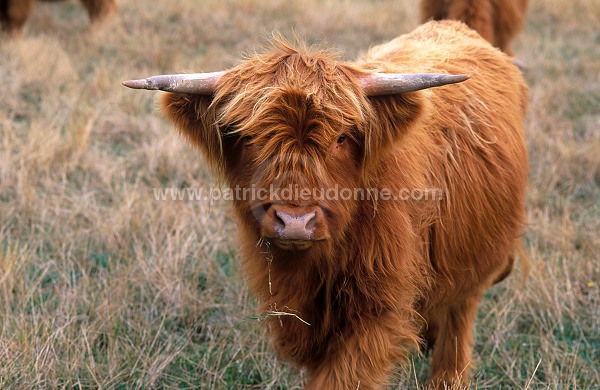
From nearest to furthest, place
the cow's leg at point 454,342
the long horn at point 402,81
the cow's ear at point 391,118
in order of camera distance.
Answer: the long horn at point 402,81 → the cow's ear at point 391,118 → the cow's leg at point 454,342

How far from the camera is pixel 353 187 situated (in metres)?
2.49

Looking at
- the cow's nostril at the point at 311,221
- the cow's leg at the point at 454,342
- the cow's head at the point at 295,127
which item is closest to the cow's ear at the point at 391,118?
the cow's head at the point at 295,127

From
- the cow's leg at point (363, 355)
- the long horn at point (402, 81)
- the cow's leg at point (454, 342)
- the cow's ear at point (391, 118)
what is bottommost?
the cow's leg at point (454, 342)

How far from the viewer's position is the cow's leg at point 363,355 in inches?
101

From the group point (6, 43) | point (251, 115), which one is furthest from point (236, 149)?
point (6, 43)

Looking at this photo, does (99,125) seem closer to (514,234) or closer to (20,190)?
(20,190)

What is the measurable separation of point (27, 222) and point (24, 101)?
228 centimetres

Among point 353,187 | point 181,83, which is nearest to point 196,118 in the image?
point 181,83

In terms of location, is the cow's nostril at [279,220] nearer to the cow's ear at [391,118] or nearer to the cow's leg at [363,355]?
the cow's ear at [391,118]

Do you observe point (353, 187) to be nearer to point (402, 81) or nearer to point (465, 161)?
point (402, 81)

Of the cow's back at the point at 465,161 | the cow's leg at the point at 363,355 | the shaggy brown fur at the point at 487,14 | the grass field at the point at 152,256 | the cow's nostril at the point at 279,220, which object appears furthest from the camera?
the shaggy brown fur at the point at 487,14

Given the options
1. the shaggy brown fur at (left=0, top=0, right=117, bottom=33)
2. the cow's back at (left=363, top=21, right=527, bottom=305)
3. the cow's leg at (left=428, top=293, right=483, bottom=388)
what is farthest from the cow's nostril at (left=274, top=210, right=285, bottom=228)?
the shaggy brown fur at (left=0, top=0, right=117, bottom=33)

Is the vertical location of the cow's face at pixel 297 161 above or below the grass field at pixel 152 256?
above

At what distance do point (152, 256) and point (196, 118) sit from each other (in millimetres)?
1553
